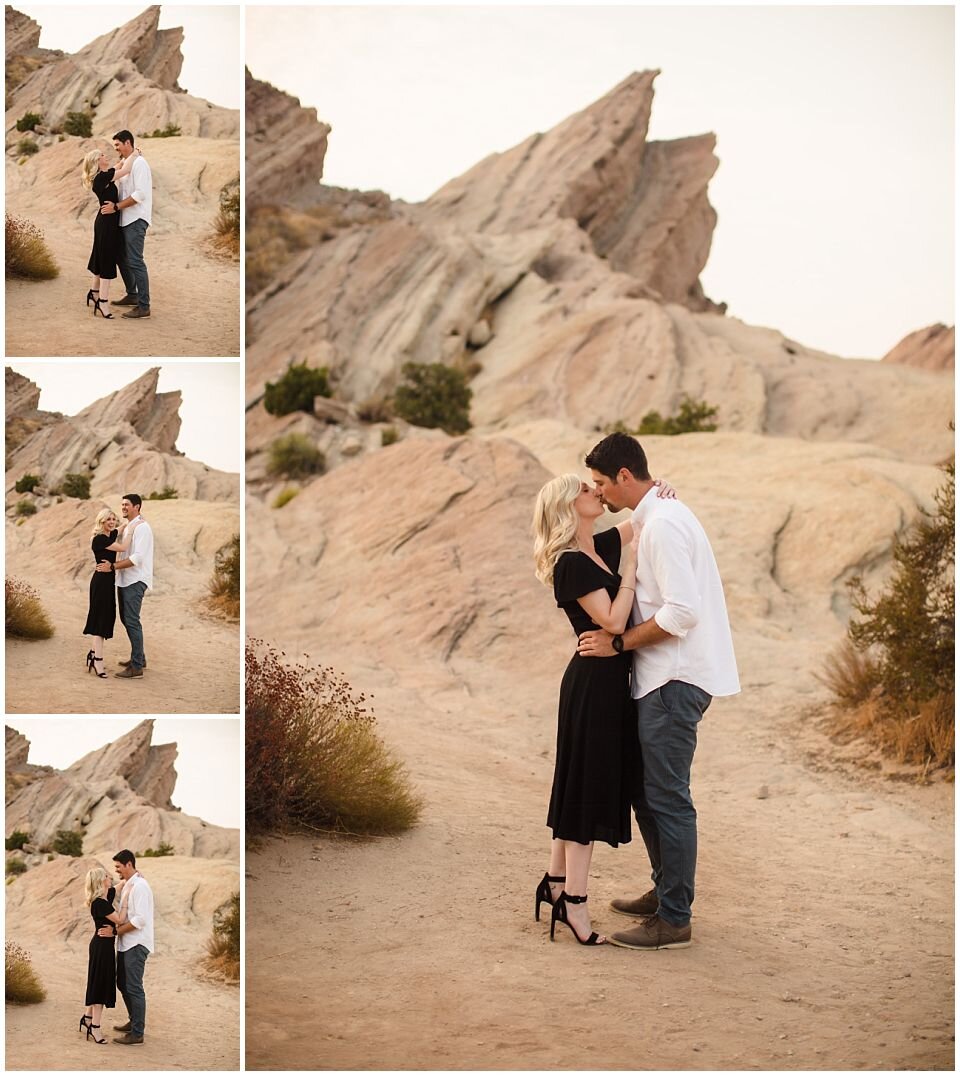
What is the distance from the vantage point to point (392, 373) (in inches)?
1226

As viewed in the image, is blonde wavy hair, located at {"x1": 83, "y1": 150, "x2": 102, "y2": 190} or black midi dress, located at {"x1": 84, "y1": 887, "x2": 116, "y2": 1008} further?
blonde wavy hair, located at {"x1": 83, "y1": 150, "x2": 102, "y2": 190}

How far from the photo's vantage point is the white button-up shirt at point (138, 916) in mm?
5004

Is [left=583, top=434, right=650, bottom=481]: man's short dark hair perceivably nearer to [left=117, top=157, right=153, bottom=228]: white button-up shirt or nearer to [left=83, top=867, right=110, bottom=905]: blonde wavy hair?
[left=117, top=157, right=153, bottom=228]: white button-up shirt

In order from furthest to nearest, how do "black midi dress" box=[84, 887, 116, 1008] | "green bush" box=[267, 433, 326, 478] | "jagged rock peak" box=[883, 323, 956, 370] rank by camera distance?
"jagged rock peak" box=[883, 323, 956, 370], "green bush" box=[267, 433, 326, 478], "black midi dress" box=[84, 887, 116, 1008]

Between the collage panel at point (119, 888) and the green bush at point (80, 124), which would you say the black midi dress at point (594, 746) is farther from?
the green bush at point (80, 124)

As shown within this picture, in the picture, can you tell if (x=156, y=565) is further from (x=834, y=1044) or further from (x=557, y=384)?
(x=557, y=384)

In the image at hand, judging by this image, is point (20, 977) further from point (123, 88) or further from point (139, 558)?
point (123, 88)

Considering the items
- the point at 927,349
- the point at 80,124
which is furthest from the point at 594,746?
the point at 927,349

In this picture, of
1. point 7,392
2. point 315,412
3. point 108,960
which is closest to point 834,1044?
point 108,960

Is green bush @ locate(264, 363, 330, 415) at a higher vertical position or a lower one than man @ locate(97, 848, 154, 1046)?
higher

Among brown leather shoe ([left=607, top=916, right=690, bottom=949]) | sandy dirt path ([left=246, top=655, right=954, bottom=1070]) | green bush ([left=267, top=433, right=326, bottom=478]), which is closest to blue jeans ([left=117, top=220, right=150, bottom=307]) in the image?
sandy dirt path ([left=246, top=655, right=954, bottom=1070])

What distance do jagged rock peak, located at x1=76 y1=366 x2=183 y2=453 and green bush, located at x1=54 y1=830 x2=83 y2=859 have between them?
148cm

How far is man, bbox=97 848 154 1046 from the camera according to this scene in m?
4.99

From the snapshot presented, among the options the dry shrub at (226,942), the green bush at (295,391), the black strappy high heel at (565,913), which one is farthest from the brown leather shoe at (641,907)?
the green bush at (295,391)
